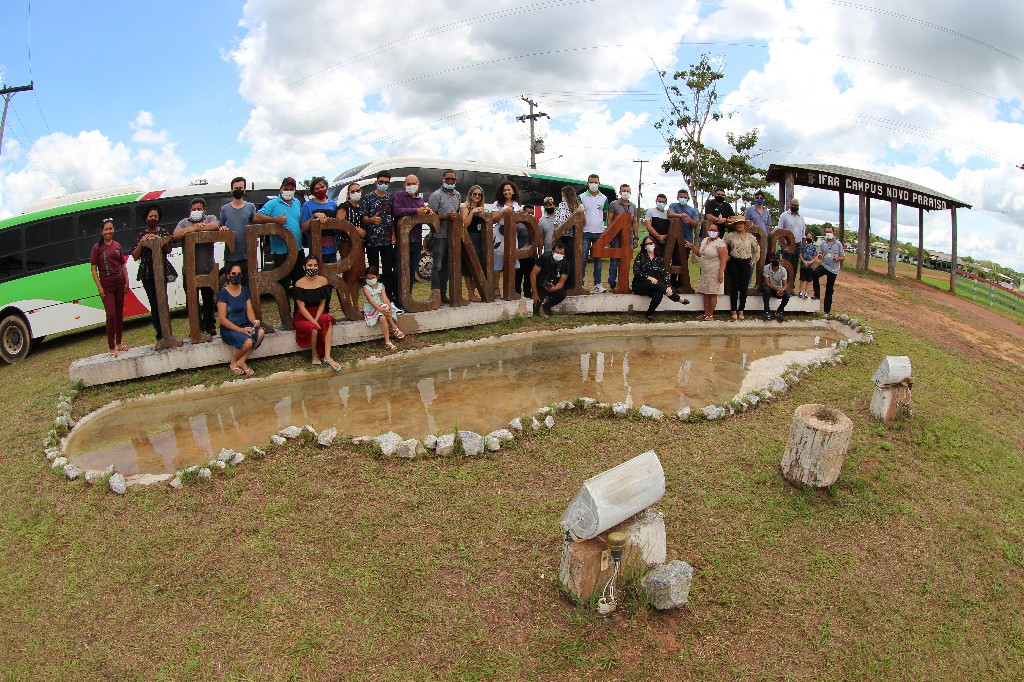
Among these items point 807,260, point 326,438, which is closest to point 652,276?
point 807,260

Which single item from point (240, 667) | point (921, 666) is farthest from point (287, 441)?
point (921, 666)

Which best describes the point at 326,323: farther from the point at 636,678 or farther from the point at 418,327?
the point at 636,678

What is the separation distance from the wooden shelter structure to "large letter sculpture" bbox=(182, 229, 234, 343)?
50.0 ft

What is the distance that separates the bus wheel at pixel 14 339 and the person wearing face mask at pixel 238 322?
15.4 feet

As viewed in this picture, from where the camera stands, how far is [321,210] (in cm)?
857

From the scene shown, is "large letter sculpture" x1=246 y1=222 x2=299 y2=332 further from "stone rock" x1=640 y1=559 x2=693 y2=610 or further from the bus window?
"stone rock" x1=640 y1=559 x2=693 y2=610

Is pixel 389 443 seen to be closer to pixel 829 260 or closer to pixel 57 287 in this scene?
pixel 57 287

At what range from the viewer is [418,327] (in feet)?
30.8

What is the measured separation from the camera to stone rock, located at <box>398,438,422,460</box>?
5.46 meters

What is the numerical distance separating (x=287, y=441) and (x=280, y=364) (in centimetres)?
261

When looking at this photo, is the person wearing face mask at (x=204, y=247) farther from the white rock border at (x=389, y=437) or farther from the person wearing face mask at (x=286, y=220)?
the white rock border at (x=389, y=437)

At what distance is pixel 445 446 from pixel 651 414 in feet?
7.10

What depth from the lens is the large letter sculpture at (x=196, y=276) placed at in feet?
25.3

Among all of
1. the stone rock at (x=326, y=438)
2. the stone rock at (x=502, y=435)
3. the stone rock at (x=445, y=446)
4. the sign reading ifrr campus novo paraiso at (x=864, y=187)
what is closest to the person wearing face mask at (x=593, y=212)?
the stone rock at (x=502, y=435)
